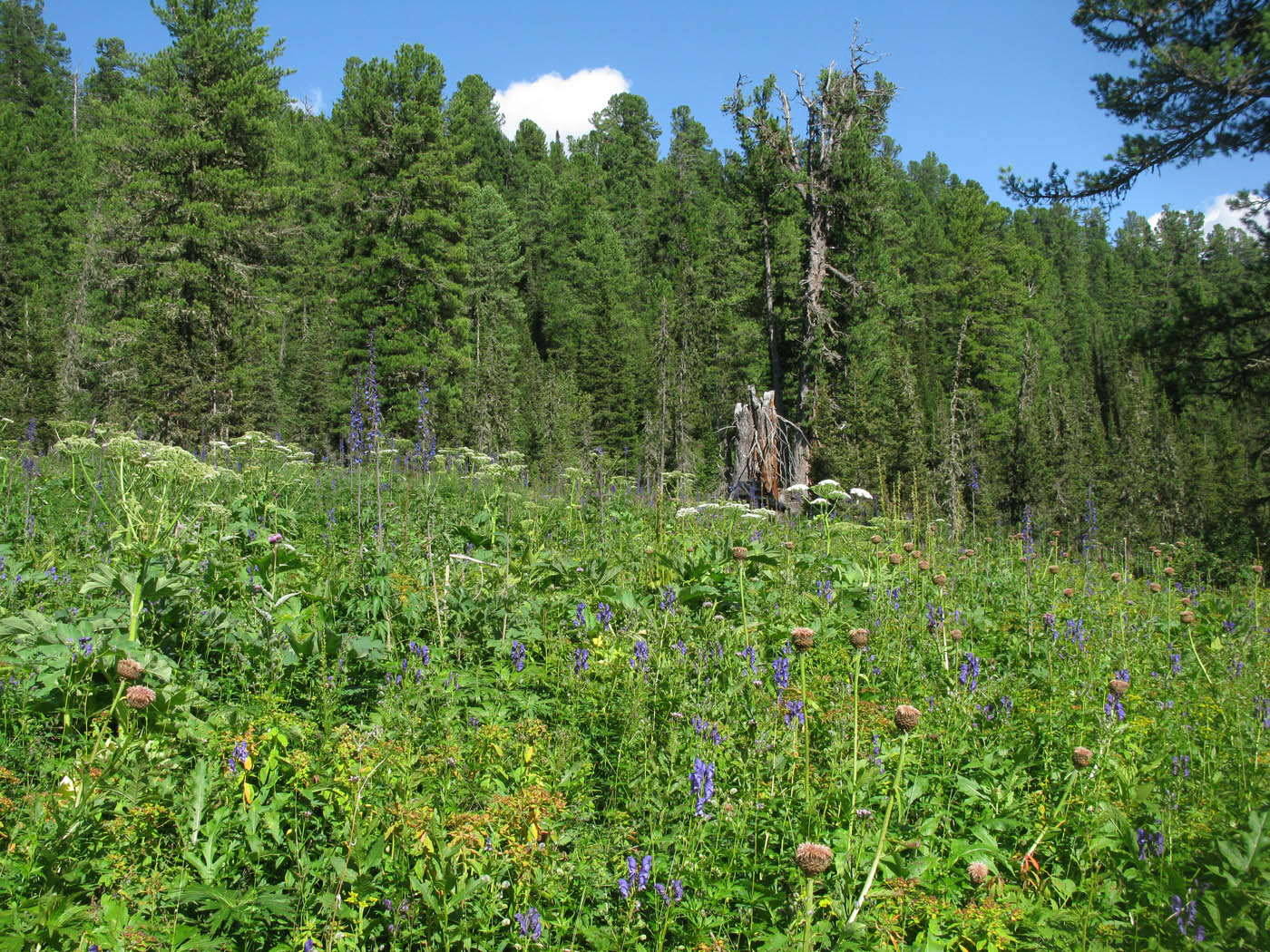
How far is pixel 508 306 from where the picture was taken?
53656 mm

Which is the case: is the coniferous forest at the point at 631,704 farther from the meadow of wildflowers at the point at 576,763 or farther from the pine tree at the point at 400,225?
the pine tree at the point at 400,225

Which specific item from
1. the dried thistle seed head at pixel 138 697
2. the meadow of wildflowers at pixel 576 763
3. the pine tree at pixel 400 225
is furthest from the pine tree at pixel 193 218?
the dried thistle seed head at pixel 138 697

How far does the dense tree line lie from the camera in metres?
22.1

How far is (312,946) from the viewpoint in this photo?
2.05 metres

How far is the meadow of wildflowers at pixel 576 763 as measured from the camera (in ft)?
7.14

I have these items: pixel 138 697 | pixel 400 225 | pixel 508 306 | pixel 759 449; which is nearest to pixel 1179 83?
pixel 759 449

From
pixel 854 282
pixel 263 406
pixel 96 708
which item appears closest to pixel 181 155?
pixel 263 406

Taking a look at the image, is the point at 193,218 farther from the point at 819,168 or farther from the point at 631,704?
the point at 631,704

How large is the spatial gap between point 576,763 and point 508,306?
5318cm

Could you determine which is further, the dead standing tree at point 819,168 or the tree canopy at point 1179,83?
the dead standing tree at point 819,168

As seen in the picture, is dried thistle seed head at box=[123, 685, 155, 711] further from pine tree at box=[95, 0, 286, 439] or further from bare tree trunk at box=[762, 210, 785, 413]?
pine tree at box=[95, 0, 286, 439]

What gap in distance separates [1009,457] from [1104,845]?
36624 mm

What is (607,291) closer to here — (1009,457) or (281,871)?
(1009,457)

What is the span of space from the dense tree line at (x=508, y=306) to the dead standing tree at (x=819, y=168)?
3.7 inches
